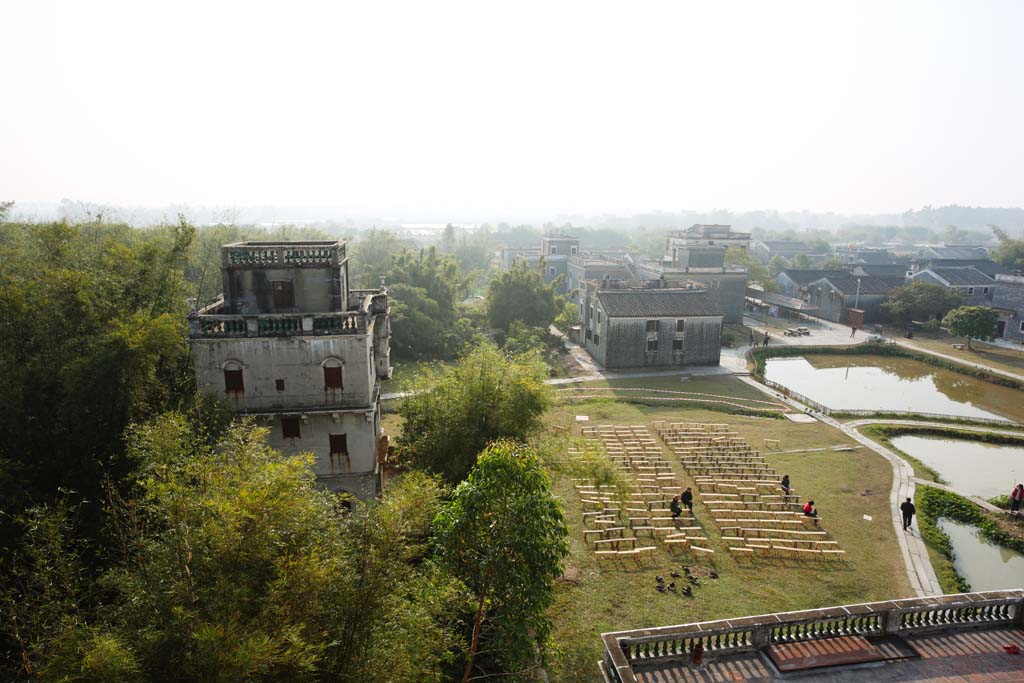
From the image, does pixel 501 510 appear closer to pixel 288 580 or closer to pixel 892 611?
pixel 288 580

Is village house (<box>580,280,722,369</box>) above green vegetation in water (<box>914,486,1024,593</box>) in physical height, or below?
above

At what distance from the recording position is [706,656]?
10.2 meters

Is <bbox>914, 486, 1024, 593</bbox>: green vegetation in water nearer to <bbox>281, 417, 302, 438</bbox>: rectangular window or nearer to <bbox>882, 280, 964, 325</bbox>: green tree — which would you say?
<bbox>281, 417, 302, 438</bbox>: rectangular window

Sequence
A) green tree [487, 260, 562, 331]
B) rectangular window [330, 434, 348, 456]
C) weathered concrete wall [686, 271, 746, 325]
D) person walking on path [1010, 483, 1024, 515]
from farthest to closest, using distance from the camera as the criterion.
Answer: weathered concrete wall [686, 271, 746, 325], green tree [487, 260, 562, 331], person walking on path [1010, 483, 1024, 515], rectangular window [330, 434, 348, 456]

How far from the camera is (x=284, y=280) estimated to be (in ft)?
60.9

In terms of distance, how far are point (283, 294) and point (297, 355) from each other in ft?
7.71

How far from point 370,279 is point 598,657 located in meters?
44.8

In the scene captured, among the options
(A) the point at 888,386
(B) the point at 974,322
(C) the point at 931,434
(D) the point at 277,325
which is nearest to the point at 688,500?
(D) the point at 277,325

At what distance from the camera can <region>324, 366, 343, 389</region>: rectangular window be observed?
1772 centimetres

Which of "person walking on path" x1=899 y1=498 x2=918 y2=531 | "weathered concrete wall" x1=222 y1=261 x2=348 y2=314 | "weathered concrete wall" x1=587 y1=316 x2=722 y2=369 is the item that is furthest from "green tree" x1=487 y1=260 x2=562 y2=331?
"person walking on path" x1=899 y1=498 x2=918 y2=531

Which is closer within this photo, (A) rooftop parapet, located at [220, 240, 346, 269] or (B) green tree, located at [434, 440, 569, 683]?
(B) green tree, located at [434, 440, 569, 683]

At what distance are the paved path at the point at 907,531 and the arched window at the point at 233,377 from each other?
19.4 meters

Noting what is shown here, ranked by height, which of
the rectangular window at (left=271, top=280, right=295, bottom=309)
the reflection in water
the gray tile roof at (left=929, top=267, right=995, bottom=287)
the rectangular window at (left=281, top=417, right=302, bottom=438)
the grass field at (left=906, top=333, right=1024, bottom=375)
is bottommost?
the reflection in water

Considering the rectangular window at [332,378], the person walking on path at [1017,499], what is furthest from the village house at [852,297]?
the rectangular window at [332,378]
